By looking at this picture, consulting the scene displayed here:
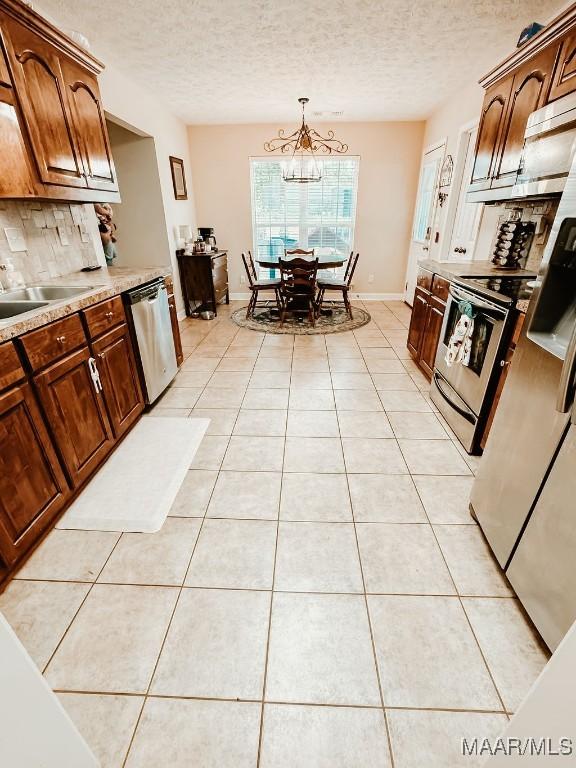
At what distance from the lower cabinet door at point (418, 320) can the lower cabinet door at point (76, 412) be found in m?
2.61

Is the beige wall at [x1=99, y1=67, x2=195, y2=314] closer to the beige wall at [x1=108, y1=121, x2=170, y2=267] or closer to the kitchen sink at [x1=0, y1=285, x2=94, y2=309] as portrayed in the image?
the beige wall at [x1=108, y1=121, x2=170, y2=267]

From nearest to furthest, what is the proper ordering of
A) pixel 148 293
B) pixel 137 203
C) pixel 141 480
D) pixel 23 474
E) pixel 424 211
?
1. pixel 23 474
2. pixel 141 480
3. pixel 148 293
4. pixel 137 203
5. pixel 424 211

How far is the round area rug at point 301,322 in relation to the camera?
4.44m

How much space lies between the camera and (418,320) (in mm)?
3244

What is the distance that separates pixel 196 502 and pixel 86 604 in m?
0.61

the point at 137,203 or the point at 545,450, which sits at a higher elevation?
the point at 137,203

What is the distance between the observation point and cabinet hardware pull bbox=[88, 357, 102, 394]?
6.11ft

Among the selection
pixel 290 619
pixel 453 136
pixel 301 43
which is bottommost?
pixel 290 619

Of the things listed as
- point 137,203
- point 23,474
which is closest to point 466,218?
point 137,203

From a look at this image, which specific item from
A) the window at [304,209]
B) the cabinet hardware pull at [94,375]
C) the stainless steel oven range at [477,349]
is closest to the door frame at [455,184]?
the window at [304,209]

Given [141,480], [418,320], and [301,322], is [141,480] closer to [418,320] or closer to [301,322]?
[418,320]

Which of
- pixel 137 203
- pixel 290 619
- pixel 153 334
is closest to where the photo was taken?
pixel 290 619

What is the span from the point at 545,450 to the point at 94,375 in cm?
207

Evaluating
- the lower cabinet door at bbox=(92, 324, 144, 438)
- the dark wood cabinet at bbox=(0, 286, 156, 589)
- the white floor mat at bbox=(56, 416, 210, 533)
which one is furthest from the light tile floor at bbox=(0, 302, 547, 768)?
the lower cabinet door at bbox=(92, 324, 144, 438)
